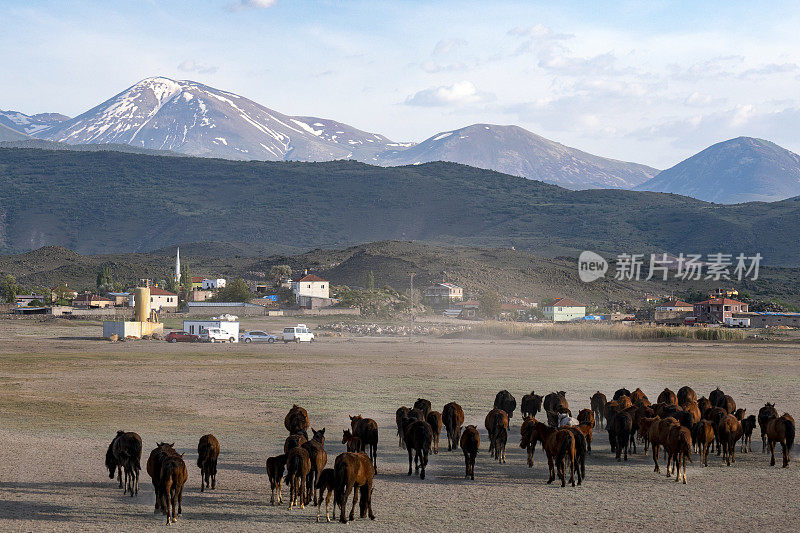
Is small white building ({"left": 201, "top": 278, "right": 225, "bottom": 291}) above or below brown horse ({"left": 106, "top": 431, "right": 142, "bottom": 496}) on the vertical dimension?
above

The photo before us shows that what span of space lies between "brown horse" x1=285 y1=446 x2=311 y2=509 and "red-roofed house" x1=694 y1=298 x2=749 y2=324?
9361cm

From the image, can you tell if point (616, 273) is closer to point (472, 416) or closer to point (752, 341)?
point (752, 341)

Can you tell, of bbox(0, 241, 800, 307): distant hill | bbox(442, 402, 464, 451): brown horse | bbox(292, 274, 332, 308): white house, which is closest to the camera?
bbox(442, 402, 464, 451): brown horse

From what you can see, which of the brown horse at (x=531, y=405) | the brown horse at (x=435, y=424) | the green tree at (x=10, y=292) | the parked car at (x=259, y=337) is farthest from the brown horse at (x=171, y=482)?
the green tree at (x=10, y=292)

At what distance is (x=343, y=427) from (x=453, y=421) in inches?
175

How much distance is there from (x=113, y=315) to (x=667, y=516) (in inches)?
3748

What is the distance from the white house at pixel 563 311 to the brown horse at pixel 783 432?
89.6m

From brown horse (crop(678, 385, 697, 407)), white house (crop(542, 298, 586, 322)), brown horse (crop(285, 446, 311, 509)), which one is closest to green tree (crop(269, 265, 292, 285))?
white house (crop(542, 298, 586, 322))

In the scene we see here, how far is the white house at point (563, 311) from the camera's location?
112 metres

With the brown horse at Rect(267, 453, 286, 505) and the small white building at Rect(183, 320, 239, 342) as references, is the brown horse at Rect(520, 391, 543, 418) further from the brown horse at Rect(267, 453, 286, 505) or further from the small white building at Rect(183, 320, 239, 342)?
the small white building at Rect(183, 320, 239, 342)

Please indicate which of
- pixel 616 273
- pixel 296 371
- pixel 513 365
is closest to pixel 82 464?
pixel 296 371

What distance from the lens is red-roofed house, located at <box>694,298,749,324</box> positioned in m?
105

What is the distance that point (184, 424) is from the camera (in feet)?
87.7

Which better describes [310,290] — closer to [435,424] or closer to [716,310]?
[716,310]
